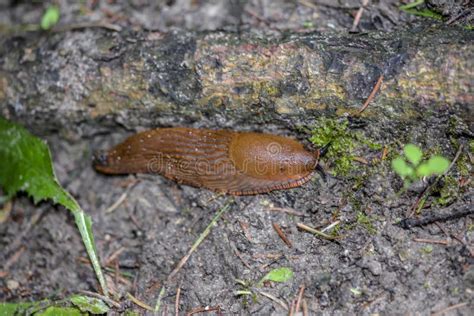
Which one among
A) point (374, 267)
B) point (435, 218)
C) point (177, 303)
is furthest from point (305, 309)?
point (435, 218)

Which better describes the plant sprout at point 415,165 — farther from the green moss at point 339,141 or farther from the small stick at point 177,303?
the small stick at point 177,303

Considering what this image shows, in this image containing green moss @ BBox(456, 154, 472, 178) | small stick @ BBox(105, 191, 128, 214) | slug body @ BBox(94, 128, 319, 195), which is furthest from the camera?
small stick @ BBox(105, 191, 128, 214)

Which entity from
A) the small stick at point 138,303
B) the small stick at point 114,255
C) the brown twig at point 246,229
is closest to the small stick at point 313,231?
the brown twig at point 246,229

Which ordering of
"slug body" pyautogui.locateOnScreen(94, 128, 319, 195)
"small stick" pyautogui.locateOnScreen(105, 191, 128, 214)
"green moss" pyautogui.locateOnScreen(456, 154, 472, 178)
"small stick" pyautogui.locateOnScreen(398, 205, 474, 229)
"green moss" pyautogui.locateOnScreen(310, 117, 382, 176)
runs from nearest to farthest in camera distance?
"small stick" pyautogui.locateOnScreen(398, 205, 474, 229)
"green moss" pyautogui.locateOnScreen(456, 154, 472, 178)
"green moss" pyautogui.locateOnScreen(310, 117, 382, 176)
"slug body" pyautogui.locateOnScreen(94, 128, 319, 195)
"small stick" pyautogui.locateOnScreen(105, 191, 128, 214)

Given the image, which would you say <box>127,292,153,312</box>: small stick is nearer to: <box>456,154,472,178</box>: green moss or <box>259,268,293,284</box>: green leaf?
<box>259,268,293,284</box>: green leaf

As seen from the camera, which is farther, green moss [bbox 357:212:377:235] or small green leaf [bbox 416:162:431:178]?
green moss [bbox 357:212:377:235]

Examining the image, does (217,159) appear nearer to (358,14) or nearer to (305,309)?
(305,309)

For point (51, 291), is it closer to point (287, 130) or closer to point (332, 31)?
point (287, 130)

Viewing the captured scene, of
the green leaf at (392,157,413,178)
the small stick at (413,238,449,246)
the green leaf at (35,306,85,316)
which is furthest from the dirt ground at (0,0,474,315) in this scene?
the green leaf at (35,306,85,316)
